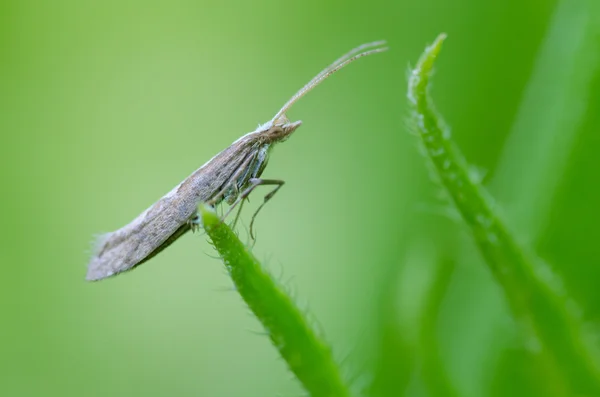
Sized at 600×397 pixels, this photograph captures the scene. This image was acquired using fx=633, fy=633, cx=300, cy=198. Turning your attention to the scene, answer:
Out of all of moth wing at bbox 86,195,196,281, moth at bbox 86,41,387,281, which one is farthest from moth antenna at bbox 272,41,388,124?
moth wing at bbox 86,195,196,281

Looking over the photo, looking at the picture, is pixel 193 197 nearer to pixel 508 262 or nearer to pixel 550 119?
pixel 508 262

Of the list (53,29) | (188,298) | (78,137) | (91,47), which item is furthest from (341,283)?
(53,29)

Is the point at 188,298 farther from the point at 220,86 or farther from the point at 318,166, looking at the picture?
the point at 220,86

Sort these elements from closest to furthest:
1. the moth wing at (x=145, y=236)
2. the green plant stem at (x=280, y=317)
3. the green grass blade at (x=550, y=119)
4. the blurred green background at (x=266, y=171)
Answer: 1. the green plant stem at (x=280, y=317)
2. the green grass blade at (x=550, y=119)
3. the moth wing at (x=145, y=236)
4. the blurred green background at (x=266, y=171)

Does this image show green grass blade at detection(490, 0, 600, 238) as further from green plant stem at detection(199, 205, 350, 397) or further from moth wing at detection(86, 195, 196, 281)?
moth wing at detection(86, 195, 196, 281)

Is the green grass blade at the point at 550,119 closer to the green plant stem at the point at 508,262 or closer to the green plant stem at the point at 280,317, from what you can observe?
the green plant stem at the point at 508,262

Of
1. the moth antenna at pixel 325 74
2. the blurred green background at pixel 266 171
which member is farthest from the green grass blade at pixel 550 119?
the moth antenna at pixel 325 74
